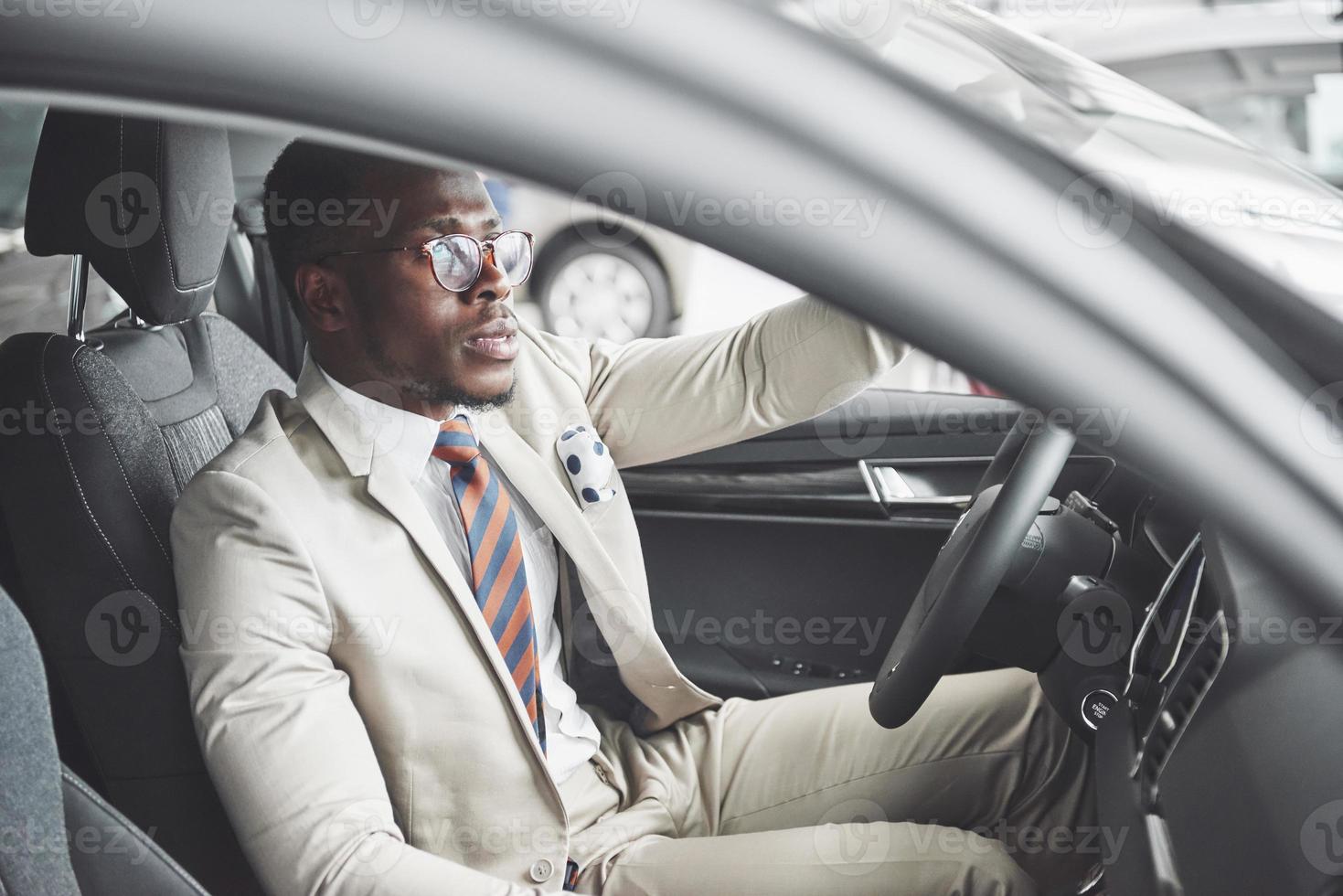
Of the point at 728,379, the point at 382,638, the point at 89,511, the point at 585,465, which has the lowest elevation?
the point at 382,638

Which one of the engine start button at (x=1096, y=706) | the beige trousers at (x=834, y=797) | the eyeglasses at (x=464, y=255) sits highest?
the eyeglasses at (x=464, y=255)

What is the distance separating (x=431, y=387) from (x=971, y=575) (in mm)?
661

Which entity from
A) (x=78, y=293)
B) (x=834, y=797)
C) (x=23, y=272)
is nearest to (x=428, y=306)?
(x=78, y=293)

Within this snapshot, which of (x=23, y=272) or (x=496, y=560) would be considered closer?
(x=496, y=560)

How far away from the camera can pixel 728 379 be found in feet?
5.39

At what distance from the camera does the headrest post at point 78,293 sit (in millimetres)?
1623

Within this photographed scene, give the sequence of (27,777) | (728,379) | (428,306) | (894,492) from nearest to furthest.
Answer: (27,777) → (428,306) → (728,379) → (894,492)

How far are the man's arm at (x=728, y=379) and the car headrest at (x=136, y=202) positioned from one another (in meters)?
0.56

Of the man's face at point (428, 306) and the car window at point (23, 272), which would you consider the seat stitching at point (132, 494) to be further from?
the car window at point (23, 272)

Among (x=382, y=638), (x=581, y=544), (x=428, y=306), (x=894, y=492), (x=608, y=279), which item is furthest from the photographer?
(x=608, y=279)

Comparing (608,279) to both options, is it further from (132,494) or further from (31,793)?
(31,793)

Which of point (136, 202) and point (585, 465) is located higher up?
point (136, 202)

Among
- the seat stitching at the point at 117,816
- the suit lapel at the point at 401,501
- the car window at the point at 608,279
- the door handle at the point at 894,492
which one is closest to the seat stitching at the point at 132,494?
the suit lapel at the point at 401,501

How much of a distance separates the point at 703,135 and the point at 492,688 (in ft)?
3.00
